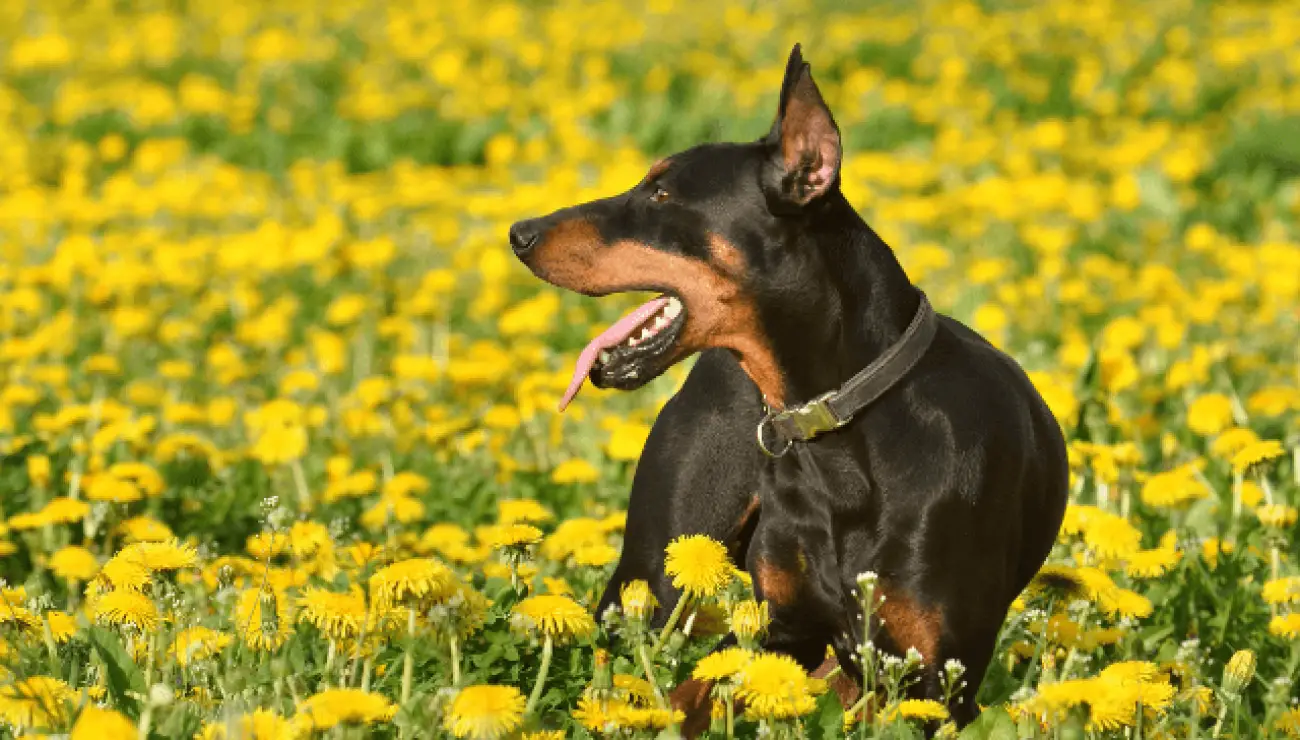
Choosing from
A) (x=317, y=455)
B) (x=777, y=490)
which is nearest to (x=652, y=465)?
(x=777, y=490)

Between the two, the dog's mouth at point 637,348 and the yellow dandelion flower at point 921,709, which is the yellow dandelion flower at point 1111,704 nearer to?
the yellow dandelion flower at point 921,709

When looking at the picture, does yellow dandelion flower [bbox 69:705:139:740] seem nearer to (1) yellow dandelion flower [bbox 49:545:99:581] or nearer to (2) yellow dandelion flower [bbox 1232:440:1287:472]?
(1) yellow dandelion flower [bbox 49:545:99:581]

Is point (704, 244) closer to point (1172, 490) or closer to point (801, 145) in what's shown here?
point (801, 145)

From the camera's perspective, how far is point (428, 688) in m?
3.31

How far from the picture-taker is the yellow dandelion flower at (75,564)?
4254 millimetres

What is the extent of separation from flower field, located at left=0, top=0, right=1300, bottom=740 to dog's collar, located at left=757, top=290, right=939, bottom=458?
0.42m

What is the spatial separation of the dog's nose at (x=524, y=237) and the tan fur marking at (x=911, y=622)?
3.17ft

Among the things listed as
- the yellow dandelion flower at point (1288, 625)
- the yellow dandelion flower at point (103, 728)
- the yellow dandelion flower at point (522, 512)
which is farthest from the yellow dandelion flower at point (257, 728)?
the yellow dandelion flower at point (1288, 625)

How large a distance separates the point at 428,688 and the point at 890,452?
0.99 meters

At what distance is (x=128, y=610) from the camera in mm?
3230

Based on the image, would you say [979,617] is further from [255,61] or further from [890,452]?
[255,61]

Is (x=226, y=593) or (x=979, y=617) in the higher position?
(x=226, y=593)

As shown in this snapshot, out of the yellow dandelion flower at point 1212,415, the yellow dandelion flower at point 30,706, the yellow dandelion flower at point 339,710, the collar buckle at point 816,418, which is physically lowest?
the yellow dandelion flower at point 1212,415

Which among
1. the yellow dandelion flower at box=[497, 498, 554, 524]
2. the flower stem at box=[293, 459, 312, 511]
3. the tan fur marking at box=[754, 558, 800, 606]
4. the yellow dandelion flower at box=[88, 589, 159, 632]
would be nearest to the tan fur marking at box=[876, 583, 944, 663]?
the tan fur marking at box=[754, 558, 800, 606]
